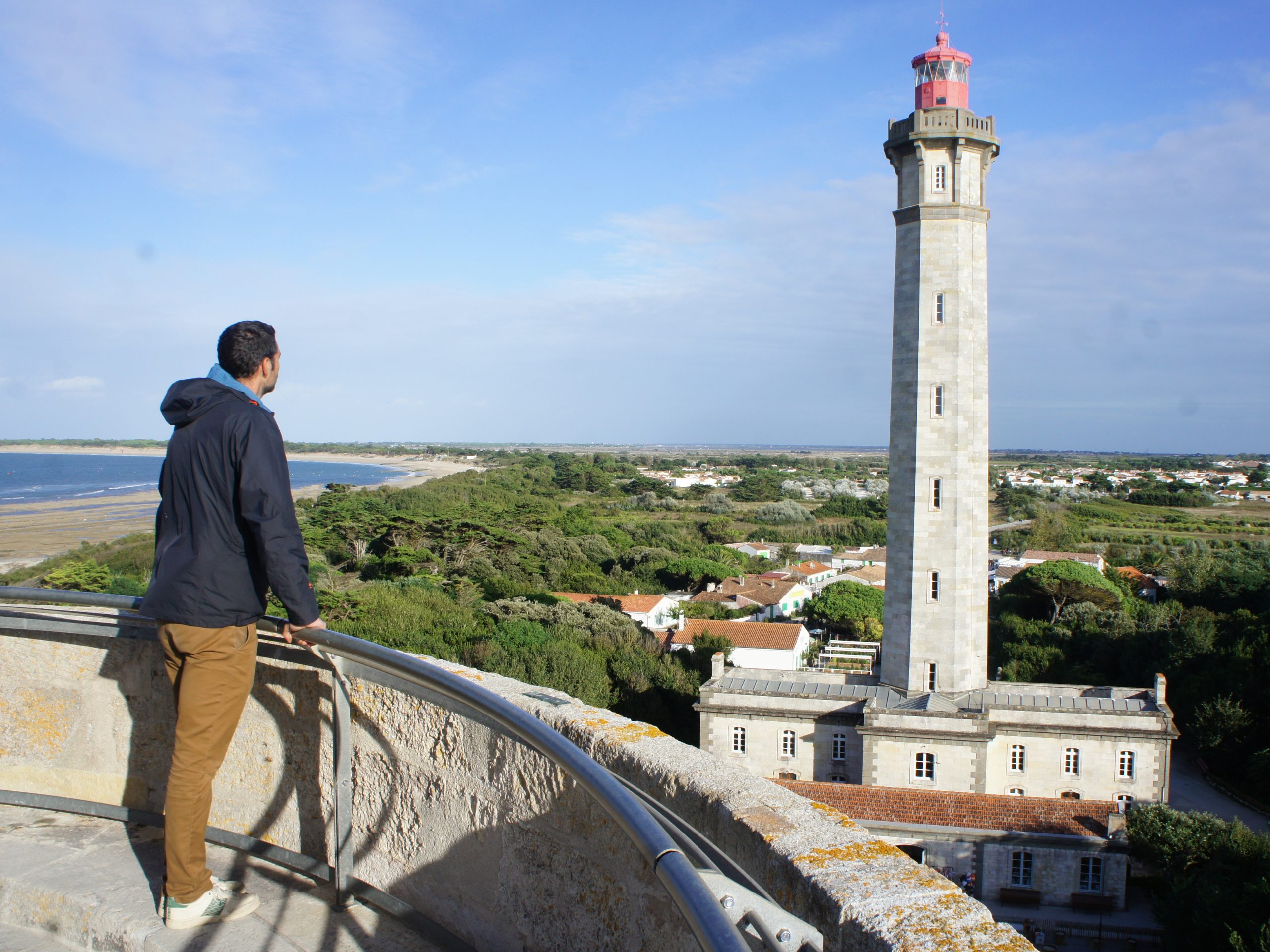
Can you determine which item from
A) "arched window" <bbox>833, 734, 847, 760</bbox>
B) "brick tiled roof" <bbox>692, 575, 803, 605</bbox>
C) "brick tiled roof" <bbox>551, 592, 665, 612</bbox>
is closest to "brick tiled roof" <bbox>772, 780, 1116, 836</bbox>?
"arched window" <bbox>833, 734, 847, 760</bbox>

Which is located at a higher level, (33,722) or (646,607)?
(33,722)

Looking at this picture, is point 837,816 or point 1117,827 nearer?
point 837,816

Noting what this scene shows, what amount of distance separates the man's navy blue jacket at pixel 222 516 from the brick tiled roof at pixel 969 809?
13.2m

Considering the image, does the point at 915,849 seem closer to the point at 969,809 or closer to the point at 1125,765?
the point at 969,809

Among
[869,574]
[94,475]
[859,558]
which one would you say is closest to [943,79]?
[869,574]

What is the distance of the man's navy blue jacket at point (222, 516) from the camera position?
2.08m

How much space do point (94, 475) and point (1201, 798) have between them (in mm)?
112740

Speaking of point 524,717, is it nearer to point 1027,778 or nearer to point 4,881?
point 4,881

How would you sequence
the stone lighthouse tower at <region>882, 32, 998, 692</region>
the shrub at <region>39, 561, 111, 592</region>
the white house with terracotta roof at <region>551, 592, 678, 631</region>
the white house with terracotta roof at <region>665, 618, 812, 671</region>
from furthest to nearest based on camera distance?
the white house with terracotta roof at <region>551, 592, 678, 631</region> < the white house with terracotta roof at <region>665, 618, 812, 671</region> < the shrub at <region>39, 561, 111, 592</region> < the stone lighthouse tower at <region>882, 32, 998, 692</region>

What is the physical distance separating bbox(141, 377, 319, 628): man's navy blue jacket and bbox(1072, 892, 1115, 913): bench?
49.3 ft

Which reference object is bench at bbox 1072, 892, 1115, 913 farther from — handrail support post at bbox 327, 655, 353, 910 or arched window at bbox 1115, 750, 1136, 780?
handrail support post at bbox 327, 655, 353, 910

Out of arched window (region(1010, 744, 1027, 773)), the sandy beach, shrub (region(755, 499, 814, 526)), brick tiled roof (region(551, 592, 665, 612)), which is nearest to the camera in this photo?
arched window (region(1010, 744, 1027, 773))

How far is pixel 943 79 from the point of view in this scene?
1695cm

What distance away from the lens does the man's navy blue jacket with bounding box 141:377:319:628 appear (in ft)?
6.82
